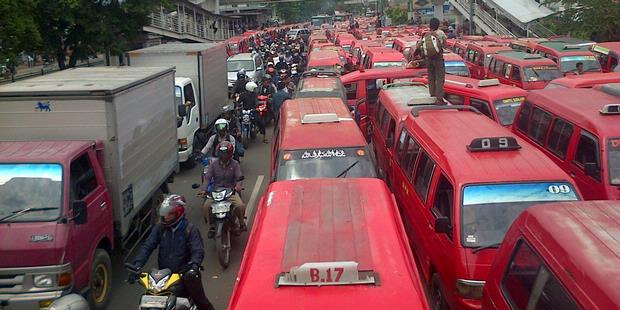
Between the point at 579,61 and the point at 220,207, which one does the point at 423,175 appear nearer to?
the point at 220,207

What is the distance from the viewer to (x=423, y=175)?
276 inches

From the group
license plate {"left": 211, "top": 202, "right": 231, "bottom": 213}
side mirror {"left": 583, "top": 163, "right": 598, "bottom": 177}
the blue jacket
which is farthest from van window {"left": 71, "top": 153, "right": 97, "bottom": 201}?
side mirror {"left": 583, "top": 163, "right": 598, "bottom": 177}

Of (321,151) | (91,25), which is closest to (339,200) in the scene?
(321,151)

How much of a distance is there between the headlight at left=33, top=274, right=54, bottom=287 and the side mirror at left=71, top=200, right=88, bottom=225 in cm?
59

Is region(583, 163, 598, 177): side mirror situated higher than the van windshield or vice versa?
the van windshield

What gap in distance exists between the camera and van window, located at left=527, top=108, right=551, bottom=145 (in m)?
8.78

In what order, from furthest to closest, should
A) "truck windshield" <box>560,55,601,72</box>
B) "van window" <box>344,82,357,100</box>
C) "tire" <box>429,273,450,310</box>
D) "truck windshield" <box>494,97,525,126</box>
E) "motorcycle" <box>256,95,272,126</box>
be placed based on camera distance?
1. "truck windshield" <box>560,55,601,72</box>
2. "motorcycle" <box>256,95,272,126</box>
3. "van window" <box>344,82,357,100</box>
4. "truck windshield" <box>494,97,525,126</box>
5. "tire" <box>429,273,450,310</box>

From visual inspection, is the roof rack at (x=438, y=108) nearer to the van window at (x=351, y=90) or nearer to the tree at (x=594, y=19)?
the van window at (x=351, y=90)

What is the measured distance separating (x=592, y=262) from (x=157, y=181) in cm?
715

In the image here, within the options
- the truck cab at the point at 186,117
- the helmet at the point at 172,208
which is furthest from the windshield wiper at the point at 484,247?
the truck cab at the point at 186,117

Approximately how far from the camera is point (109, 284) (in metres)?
7.17

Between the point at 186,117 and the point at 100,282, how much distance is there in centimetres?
633

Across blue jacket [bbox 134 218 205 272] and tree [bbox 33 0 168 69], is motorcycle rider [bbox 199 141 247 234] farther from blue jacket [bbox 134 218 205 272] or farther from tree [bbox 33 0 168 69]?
tree [bbox 33 0 168 69]

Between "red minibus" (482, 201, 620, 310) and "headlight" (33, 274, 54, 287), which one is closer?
"red minibus" (482, 201, 620, 310)
